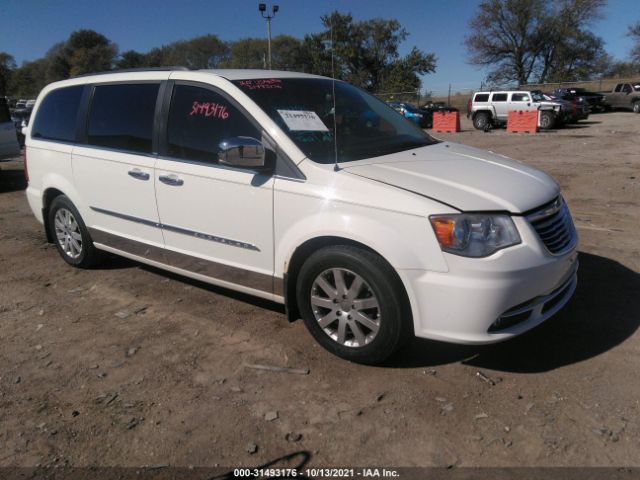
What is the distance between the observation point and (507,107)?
963 inches

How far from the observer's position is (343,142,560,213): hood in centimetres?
292

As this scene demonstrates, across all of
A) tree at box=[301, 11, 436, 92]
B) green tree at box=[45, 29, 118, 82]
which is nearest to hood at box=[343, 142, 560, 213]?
tree at box=[301, 11, 436, 92]

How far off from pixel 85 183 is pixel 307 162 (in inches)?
94.3

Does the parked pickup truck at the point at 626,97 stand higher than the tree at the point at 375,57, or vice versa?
the tree at the point at 375,57

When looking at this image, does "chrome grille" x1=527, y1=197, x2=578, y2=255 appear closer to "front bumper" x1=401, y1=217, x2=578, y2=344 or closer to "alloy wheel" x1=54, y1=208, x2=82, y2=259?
"front bumper" x1=401, y1=217, x2=578, y2=344

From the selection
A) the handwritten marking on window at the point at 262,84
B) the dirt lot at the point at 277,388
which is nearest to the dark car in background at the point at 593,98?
the dirt lot at the point at 277,388

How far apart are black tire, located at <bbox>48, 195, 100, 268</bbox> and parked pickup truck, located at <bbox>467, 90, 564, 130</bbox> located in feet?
72.6

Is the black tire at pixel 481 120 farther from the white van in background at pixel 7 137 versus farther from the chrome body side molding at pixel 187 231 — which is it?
the chrome body side molding at pixel 187 231

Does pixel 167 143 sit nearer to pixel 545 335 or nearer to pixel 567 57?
pixel 545 335

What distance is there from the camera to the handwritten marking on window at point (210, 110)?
3625 mm

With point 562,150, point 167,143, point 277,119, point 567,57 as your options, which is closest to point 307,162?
point 277,119

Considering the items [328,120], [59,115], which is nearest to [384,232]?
[328,120]

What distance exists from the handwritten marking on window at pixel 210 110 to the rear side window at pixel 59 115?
1612 mm

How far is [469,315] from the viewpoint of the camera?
2812 millimetres
